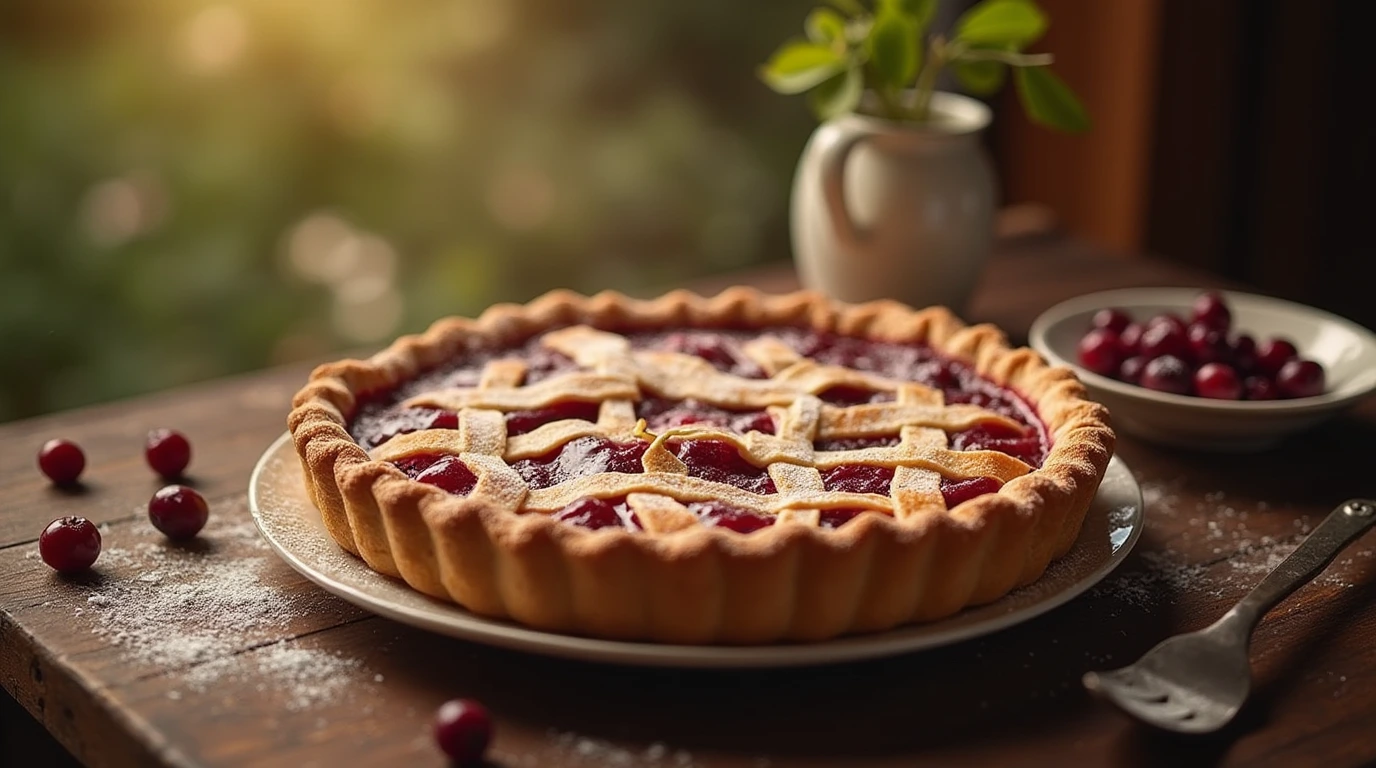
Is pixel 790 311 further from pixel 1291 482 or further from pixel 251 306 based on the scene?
pixel 251 306

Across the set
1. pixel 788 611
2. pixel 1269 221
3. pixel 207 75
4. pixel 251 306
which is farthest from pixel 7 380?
pixel 1269 221

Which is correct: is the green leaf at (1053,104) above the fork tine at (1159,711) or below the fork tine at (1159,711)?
above

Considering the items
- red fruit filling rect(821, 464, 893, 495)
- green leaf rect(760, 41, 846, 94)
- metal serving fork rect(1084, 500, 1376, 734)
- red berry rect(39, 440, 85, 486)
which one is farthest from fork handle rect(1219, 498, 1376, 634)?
red berry rect(39, 440, 85, 486)

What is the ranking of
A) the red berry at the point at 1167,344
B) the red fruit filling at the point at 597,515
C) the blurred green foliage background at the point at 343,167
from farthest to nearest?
1. the blurred green foliage background at the point at 343,167
2. the red berry at the point at 1167,344
3. the red fruit filling at the point at 597,515

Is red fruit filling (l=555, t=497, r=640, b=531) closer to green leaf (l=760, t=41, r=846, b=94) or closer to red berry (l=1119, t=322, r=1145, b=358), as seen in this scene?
red berry (l=1119, t=322, r=1145, b=358)

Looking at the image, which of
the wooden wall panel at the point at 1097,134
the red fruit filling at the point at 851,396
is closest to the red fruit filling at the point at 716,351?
the red fruit filling at the point at 851,396

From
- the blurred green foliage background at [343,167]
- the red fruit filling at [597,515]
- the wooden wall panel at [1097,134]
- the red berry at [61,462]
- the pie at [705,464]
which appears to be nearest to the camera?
the pie at [705,464]

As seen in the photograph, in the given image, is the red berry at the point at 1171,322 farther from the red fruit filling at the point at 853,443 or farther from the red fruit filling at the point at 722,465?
the red fruit filling at the point at 722,465

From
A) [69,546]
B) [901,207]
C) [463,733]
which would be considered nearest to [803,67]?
[901,207]
